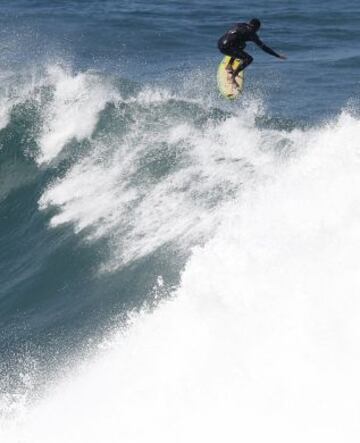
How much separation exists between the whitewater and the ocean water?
0.09ft

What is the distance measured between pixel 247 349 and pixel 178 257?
123 inches

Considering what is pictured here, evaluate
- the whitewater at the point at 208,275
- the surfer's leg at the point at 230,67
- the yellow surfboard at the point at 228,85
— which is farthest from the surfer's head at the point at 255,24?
the whitewater at the point at 208,275

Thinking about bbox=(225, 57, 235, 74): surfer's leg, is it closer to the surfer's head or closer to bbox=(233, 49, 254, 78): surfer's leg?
bbox=(233, 49, 254, 78): surfer's leg

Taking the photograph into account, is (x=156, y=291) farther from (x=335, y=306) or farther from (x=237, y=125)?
(x=237, y=125)

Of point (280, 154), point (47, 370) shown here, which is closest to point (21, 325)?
point (47, 370)

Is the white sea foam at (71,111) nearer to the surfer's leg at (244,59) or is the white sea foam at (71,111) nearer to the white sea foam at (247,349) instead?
the surfer's leg at (244,59)

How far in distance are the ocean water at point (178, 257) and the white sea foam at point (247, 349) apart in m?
0.02

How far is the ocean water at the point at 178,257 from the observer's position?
29.7 feet

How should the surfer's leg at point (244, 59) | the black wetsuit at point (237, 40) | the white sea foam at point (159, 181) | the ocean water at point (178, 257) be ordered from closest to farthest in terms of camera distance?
the ocean water at point (178, 257), the white sea foam at point (159, 181), the black wetsuit at point (237, 40), the surfer's leg at point (244, 59)

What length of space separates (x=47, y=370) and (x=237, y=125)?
6.52 metres

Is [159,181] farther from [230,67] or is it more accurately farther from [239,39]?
[239,39]

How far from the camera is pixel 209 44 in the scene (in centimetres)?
2638

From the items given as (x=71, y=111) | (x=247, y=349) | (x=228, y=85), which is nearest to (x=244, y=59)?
(x=228, y=85)

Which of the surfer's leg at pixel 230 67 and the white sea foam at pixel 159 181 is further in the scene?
the surfer's leg at pixel 230 67
